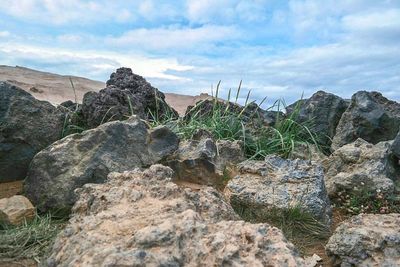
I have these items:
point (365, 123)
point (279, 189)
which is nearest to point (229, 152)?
point (279, 189)

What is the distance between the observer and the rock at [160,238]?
7.36ft

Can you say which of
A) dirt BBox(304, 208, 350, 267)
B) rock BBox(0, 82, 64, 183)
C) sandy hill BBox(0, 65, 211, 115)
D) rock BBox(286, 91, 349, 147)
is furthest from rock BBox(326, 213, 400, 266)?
sandy hill BBox(0, 65, 211, 115)

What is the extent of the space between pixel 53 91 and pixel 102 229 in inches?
595

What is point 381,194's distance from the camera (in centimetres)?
535

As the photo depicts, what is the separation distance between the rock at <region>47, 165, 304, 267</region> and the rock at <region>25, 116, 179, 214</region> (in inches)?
68.2

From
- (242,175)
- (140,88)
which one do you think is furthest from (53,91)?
(242,175)

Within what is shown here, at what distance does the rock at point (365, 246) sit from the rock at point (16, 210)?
95.7 inches

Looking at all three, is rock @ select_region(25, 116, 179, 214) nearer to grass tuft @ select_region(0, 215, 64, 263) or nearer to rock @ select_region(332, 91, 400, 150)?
grass tuft @ select_region(0, 215, 64, 263)

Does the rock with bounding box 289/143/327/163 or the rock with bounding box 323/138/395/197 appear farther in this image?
the rock with bounding box 289/143/327/163

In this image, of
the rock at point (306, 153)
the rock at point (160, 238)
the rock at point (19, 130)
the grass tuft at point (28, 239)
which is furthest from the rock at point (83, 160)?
the rock at point (306, 153)

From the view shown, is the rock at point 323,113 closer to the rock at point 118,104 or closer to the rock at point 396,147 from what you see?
the rock at point 118,104

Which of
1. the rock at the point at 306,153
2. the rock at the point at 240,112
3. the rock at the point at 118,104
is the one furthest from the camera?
the rock at the point at 240,112

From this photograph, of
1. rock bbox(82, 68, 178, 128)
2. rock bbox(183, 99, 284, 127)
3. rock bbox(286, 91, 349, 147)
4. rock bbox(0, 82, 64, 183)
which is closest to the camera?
rock bbox(0, 82, 64, 183)

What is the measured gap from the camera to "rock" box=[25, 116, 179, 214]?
4.77 metres
